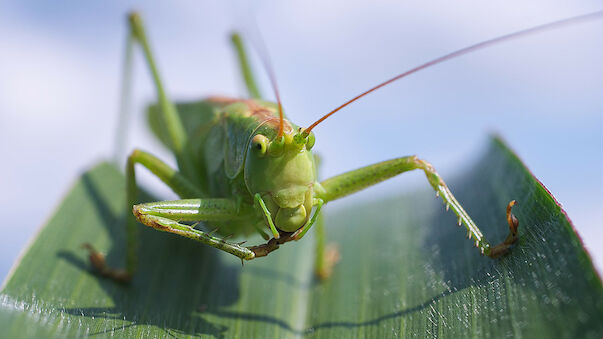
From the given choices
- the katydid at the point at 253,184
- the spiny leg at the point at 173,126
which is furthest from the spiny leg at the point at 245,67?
the katydid at the point at 253,184

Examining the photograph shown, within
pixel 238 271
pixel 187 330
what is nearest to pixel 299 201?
pixel 187 330

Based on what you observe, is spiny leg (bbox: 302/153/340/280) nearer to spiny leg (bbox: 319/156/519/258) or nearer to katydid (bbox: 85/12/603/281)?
katydid (bbox: 85/12/603/281)

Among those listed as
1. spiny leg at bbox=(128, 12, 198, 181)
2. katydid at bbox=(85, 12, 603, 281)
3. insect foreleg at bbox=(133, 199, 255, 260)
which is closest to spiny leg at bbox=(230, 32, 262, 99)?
spiny leg at bbox=(128, 12, 198, 181)

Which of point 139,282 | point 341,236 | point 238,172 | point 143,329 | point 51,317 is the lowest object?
point 341,236

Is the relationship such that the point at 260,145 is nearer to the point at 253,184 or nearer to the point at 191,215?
the point at 253,184

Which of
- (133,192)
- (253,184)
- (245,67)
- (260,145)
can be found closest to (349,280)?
(253,184)

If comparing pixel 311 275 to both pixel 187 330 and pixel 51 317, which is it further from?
pixel 51 317
